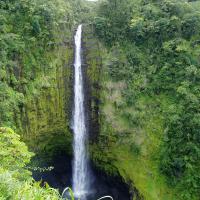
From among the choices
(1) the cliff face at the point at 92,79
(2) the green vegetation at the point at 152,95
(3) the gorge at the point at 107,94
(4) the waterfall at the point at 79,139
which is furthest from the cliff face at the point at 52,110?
(2) the green vegetation at the point at 152,95

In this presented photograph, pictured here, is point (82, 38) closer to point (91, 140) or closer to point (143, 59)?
point (143, 59)

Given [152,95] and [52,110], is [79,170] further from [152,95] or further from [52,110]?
[152,95]

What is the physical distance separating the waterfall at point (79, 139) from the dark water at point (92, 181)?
0.39 metres

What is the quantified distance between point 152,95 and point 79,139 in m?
4.36

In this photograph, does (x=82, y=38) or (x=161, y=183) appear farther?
(x=82, y=38)

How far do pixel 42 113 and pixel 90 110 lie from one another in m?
2.53

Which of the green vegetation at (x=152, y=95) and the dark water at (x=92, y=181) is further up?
the green vegetation at (x=152, y=95)

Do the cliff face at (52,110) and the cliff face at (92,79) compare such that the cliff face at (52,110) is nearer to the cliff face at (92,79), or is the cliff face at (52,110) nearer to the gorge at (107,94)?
the gorge at (107,94)

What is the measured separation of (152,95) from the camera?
16547 millimetres

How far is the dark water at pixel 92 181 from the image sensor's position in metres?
16.3

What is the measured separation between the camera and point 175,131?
15180 millimetres

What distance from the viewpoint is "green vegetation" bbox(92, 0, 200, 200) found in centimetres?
1477

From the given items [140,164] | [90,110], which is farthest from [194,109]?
[90,110]

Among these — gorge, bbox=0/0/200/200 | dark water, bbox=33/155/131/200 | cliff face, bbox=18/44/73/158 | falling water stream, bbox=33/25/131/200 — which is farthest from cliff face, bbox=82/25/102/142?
dark water, bbox=33/155/131/200
